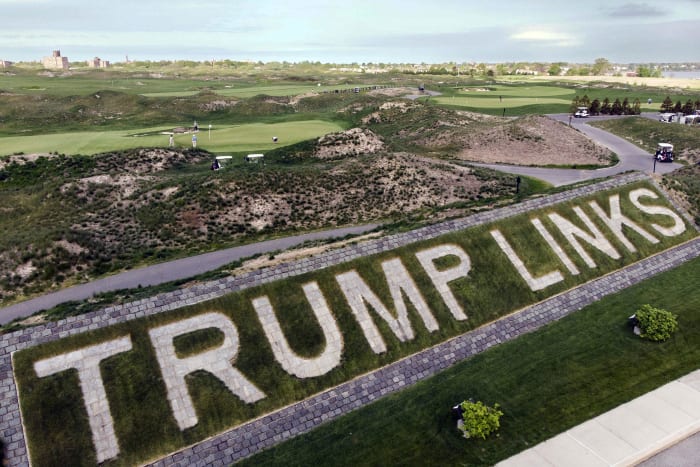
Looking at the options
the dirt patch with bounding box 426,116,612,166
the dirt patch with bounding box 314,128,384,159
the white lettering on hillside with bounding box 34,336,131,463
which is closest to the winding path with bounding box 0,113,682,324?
the white lettering on hillside with bounding box 34,336,131,463

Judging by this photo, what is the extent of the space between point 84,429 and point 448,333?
2327cm

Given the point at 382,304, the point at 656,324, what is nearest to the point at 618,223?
the point at 656,324

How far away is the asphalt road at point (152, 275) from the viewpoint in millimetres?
35406

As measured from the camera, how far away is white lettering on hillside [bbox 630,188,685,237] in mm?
47000

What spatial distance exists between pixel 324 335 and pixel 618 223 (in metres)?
33.4

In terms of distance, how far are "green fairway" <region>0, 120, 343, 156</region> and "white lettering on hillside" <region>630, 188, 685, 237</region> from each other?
2160 inches

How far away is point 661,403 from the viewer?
2691cm

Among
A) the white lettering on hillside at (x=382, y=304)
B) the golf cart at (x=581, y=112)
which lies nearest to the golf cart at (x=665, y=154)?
the golf cart at (x=581, y=112)

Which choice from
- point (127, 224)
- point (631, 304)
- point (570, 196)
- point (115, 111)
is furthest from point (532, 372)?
point (115, 111)

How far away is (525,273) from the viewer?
39094 millimetres

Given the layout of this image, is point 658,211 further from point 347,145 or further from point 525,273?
point 347,145

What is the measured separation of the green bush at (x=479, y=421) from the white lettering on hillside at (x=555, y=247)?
66.7ft

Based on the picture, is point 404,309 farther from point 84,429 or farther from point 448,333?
point 84,429

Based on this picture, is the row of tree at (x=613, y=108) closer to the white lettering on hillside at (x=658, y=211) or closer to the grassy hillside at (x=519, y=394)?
the white lettering on hillside at (x=658, y=211)
